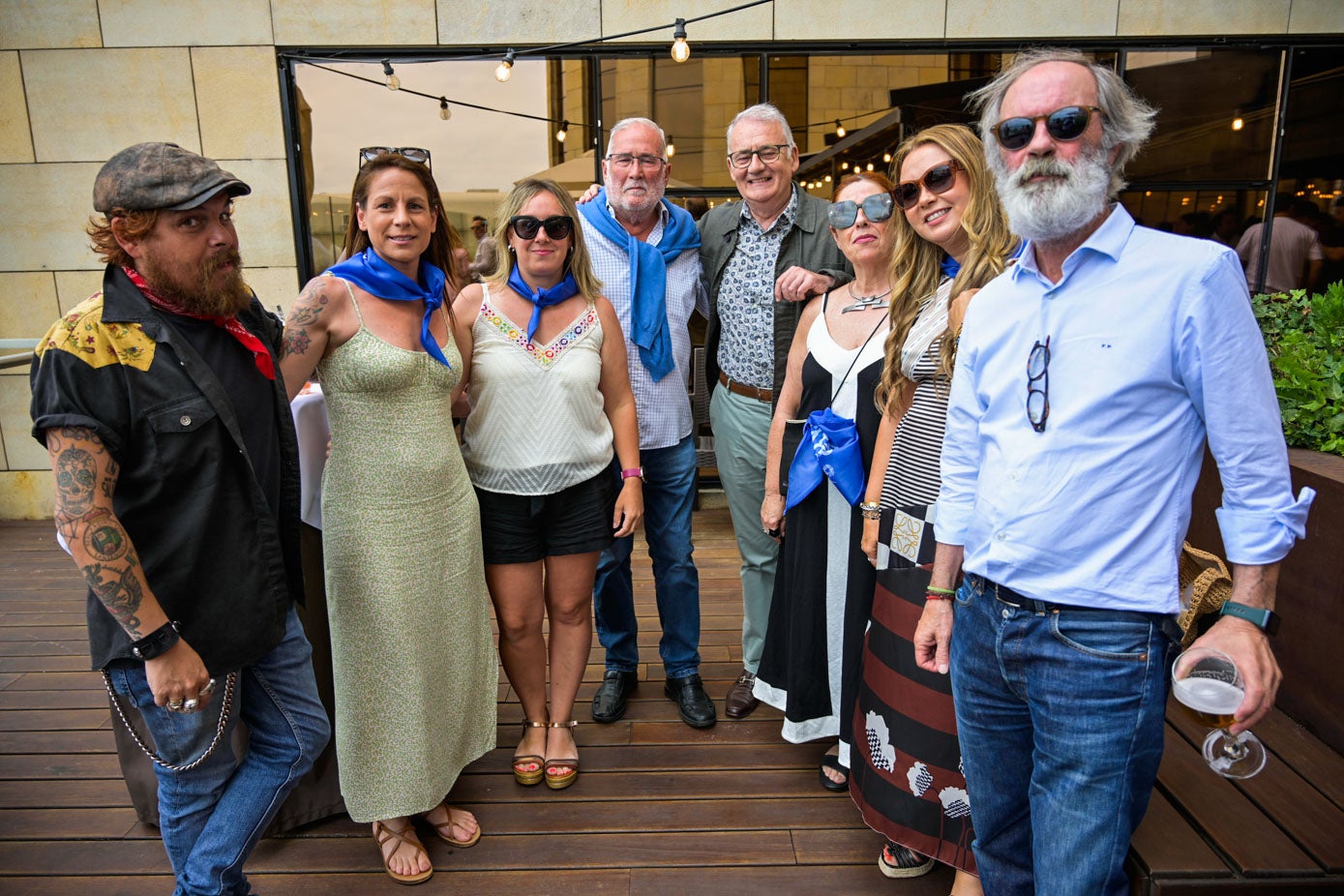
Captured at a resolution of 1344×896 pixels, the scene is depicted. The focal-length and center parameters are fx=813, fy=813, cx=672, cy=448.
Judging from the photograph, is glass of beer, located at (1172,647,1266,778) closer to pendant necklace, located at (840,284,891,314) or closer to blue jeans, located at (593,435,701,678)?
pendant necklace, located at (840,284,891,314)

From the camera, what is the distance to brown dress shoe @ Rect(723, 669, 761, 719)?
301 centimetres

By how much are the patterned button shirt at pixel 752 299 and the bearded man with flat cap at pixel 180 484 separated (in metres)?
1.61

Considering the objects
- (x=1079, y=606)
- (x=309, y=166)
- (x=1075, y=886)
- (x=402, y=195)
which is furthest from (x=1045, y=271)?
(x=309, y=166)

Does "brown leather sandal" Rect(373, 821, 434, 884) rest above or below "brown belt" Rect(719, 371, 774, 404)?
below

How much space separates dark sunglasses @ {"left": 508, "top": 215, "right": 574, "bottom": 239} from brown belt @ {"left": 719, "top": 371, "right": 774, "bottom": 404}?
0.91m

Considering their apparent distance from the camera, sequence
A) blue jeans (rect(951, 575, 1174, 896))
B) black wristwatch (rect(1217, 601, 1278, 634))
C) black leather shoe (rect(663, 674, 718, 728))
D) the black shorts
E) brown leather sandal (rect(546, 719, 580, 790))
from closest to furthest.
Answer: black wristwatch (rect(1217, 601, 1278, 634))
blue jeans (rect(951, 575, 1174, 896))
the black shorts
brown leather sandal (rect(546, 719, 580, 790))
black leather shoe (rect(663, 674, 718, 728))

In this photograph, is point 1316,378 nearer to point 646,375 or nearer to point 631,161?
point 646,375

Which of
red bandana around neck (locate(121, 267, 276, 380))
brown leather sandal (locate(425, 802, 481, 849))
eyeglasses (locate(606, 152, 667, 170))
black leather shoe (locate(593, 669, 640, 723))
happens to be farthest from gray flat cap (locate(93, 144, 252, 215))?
black leather shoe (locate(593, 669, 640, 723))

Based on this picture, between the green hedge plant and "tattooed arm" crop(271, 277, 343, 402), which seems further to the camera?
the green hedge plant

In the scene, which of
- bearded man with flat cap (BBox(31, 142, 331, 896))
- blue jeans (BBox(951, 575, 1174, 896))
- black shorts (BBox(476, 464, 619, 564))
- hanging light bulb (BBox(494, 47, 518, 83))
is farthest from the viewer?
hanging light bulb (BBox(494, 47, 518, 83))

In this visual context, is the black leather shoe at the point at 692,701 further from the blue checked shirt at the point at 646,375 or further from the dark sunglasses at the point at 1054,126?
the dark sunglasses at the point at 1054,126

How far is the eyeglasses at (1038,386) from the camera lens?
140cm

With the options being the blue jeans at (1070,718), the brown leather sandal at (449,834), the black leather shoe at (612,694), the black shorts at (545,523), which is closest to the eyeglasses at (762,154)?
the black shorts at (545,523)

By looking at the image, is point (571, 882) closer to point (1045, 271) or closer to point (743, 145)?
point (1045, 271)
